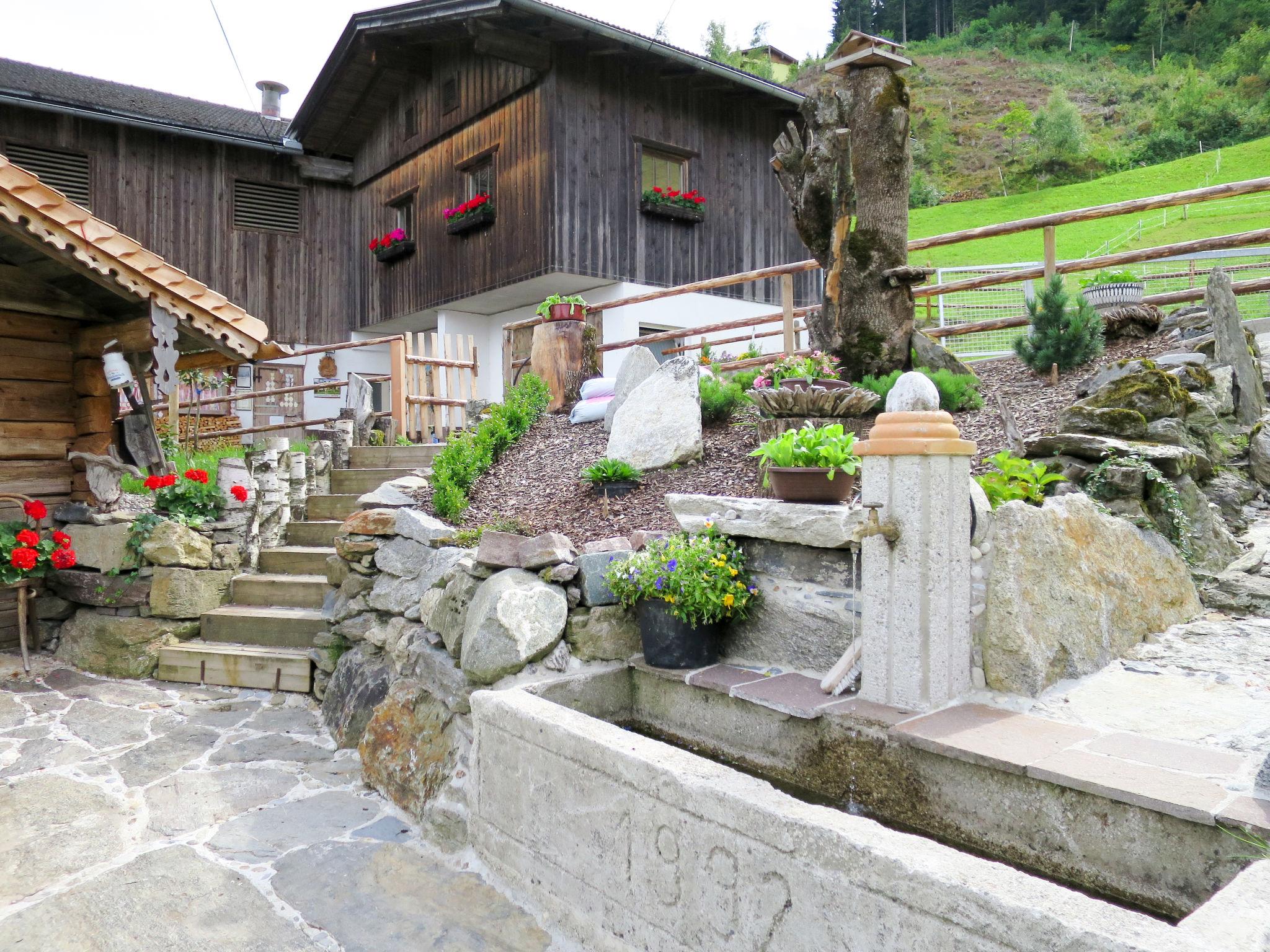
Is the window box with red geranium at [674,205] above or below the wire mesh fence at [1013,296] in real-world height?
above

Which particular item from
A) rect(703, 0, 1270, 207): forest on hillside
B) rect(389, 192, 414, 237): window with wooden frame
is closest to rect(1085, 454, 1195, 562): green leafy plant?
rect(389, 192, 414, 237): window with wooden frame

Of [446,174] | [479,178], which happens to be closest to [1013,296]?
[479,178]

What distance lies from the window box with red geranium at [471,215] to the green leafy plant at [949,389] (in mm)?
8828

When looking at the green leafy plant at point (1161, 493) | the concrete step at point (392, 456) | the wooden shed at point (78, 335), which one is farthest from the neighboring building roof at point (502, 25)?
the green leafy plant at point (1161, 493)

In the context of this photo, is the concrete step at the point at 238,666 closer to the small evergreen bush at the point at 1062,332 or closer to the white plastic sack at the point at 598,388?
the white plastic sack at the point at 598,388

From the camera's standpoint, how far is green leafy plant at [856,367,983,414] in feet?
17.6

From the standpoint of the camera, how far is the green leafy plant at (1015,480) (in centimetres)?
357

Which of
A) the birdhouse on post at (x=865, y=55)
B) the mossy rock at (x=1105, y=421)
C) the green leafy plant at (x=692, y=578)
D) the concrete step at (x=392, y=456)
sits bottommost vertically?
the green leafy plant at (x=692, y=578)

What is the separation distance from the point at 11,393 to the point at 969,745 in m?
7.00

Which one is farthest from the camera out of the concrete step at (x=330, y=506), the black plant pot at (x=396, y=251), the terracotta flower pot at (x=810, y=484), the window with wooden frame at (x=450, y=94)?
the black plant pot at (x=396, y=251)

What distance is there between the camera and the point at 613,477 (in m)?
5.35

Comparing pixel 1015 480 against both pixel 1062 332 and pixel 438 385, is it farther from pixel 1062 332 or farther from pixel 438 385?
pixel 438 385

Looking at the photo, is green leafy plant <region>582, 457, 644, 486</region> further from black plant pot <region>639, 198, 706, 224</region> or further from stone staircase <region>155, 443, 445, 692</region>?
black plant pot <region>639, 198, 706, 224</region>

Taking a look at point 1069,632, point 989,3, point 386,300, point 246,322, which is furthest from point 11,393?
point 989,3
